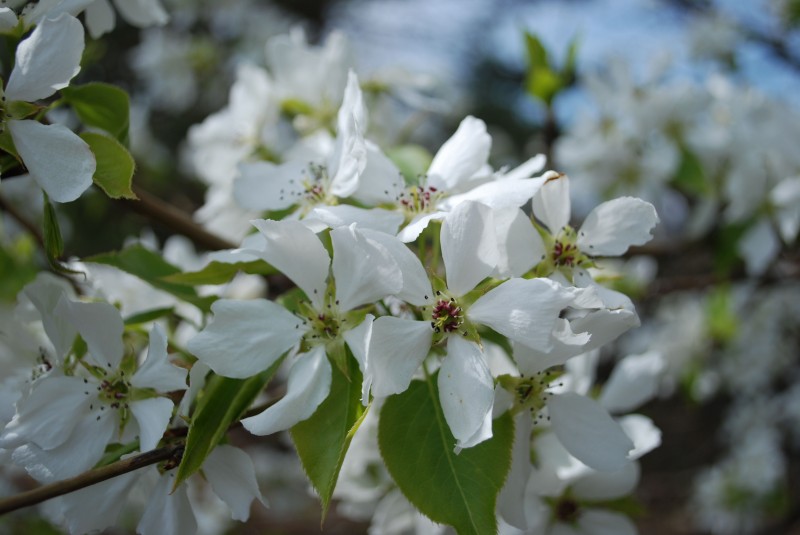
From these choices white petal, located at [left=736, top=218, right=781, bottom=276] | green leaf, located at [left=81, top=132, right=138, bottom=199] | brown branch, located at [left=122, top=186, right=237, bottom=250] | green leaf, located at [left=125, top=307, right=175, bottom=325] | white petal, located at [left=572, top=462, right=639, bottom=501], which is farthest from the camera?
white petal, located at [left=736, top=218, right=781, bottom=276]

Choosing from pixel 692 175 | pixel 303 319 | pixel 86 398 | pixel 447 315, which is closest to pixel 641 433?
pixel 447 315

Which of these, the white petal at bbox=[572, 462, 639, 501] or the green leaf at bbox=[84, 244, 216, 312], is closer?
the green leaf at bbox=[84, 244, 216, 312]

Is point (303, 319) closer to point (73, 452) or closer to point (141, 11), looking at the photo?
point (73, 452)

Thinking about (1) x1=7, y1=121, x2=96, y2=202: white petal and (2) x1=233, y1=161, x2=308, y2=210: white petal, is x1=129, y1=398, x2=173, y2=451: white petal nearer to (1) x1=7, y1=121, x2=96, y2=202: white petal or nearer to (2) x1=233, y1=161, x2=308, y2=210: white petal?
(1) x1=7, y1=121, x2=96, y2=202: white petal

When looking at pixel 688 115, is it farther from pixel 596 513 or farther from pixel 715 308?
pixel 596 513

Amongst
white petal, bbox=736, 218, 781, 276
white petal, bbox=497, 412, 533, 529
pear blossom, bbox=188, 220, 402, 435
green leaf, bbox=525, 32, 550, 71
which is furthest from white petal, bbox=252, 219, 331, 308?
white petal, bbox=736, 218, 781, 276

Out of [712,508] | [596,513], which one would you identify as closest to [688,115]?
[596,513]
